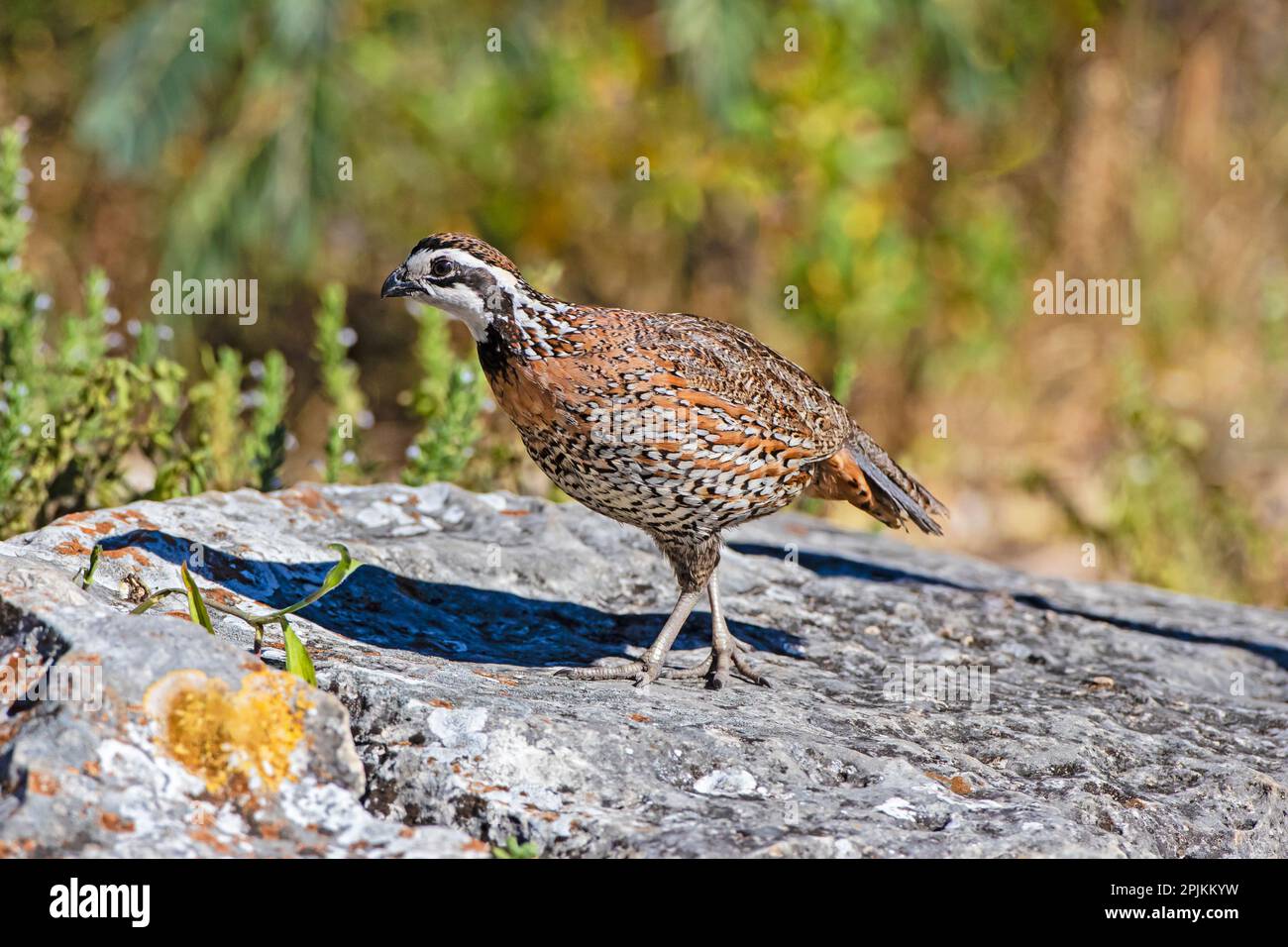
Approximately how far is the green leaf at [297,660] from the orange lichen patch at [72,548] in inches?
35.9

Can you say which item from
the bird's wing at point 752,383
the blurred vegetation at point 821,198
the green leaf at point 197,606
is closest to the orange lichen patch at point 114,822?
the green leaf at point 197,606

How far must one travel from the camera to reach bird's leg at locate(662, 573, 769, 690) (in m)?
4.30

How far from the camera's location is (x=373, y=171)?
967 cm

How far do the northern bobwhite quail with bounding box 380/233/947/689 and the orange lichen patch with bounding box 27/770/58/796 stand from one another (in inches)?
64.3

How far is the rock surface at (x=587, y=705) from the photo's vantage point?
9.59ft

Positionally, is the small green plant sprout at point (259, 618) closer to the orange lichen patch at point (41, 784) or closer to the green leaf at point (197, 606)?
the green leaf at point (197, 606)

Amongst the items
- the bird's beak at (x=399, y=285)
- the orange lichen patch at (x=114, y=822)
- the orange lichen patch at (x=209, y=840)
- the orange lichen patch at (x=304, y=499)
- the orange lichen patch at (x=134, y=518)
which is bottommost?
the orange lichen patch at (x=209, y=840)

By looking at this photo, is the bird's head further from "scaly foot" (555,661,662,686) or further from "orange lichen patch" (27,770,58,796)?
"orange lichen patch" (27,770,58,796)

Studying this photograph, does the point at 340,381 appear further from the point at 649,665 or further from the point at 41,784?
the point at 41,784

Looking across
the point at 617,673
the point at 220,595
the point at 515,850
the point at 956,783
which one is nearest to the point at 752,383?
the point at 617,673

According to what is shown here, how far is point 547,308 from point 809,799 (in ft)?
5.47

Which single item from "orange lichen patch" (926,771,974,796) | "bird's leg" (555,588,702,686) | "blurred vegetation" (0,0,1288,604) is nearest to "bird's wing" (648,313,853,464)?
"bird's leg" (555,588,702,686)

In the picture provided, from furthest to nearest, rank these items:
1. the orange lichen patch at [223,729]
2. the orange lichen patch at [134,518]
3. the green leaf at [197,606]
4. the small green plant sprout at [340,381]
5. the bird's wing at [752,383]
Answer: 1. the small green plant sprout at [340,381]
2. the bird's wing at [752,383]
3. the orange lichen patch at [134,518]
4. the green leaf at [197,606]
5. the orange lichen patch at [223,729]

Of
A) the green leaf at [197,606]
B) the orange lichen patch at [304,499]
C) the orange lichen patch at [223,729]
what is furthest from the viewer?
the orange lichen patch at [304,499]
